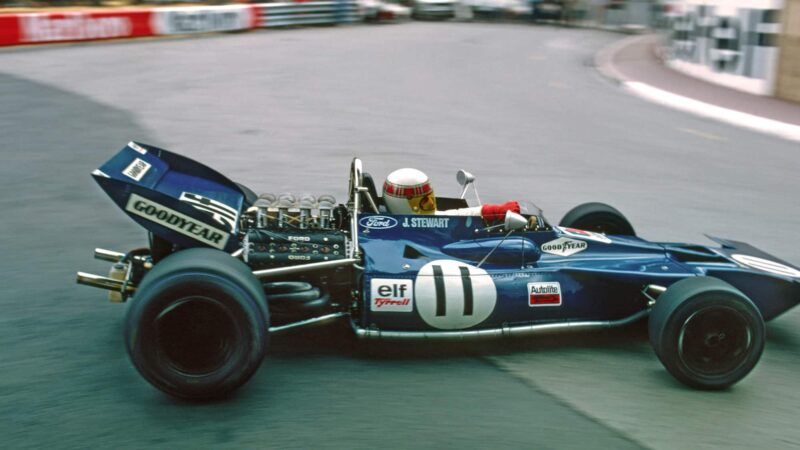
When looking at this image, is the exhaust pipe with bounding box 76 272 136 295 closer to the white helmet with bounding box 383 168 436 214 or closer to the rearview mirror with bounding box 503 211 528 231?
the white helmet with bounding box 383 168 436 214

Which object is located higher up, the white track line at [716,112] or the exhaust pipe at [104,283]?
the exhaust pipe at [104,283]

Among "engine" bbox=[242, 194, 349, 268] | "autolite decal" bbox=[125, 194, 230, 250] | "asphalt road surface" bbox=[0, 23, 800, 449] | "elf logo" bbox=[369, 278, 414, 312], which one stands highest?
"autolite decal" bbox=[125, 194, 230, 250]

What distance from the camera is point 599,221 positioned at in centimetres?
649

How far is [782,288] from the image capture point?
5.54 meters

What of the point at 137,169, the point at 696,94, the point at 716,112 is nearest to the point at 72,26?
the point at 696,94

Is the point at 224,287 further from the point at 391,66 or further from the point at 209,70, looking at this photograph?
the point at 391,66

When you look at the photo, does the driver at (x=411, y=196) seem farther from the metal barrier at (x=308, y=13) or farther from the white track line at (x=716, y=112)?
the metal barrier at (x=308, y=13)

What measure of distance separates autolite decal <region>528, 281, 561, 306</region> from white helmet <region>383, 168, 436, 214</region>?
0.94 m

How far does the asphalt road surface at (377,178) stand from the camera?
452 centimetres

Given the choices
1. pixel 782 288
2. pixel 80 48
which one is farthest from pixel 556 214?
pixel 80 48

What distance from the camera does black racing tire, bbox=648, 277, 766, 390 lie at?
4926mm

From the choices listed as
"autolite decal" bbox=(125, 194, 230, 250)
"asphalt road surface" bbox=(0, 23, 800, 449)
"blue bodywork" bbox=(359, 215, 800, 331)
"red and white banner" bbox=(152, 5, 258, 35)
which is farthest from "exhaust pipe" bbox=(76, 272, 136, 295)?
"red and white banner" bbox=(152, 5, 258, 35)

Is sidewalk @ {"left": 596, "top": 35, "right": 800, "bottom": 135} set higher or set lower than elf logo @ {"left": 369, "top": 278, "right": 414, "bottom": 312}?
lower

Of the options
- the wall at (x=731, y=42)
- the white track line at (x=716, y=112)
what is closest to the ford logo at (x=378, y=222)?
the white track line at (x=716, y=112)
